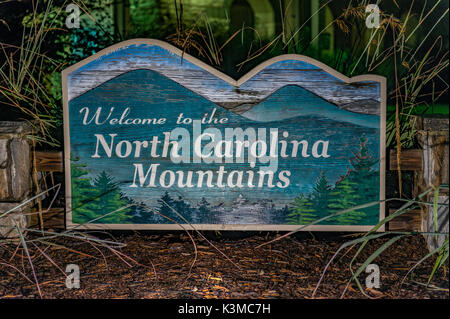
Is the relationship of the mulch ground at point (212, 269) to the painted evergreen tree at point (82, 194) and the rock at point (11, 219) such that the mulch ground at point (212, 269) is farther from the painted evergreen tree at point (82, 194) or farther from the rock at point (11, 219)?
the painted evergreen tree at point (82, 194)

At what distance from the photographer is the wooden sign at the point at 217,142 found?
111 inches

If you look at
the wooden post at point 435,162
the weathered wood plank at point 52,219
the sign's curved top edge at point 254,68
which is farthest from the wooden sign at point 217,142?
the wooden post at point 435,162

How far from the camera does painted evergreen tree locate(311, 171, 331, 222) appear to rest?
2.83 m

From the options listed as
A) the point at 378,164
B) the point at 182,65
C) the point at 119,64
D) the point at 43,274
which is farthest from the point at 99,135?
the point at 378,164

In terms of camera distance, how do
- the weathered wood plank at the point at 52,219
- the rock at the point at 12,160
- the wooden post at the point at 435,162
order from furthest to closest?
the weathered wood plank at the point at 52,219
the rock at the point at 12,160
the wooden post at the point at 435,162

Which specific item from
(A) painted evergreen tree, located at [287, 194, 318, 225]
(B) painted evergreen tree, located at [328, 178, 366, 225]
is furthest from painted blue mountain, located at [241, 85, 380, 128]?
(A) painted evergreen tree, located at [287, 194, 318, 225]

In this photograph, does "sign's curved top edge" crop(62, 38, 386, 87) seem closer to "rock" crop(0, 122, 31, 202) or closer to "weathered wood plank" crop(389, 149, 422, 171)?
"weathered wood plank" crop(389, 149, 422, 171)

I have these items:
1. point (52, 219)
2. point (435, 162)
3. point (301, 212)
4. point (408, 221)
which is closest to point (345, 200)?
point (301, 212)

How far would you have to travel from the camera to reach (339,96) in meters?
2.82

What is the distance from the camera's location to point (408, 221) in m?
2.88

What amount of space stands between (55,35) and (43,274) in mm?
2241

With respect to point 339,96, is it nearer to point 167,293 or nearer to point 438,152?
point 438,152

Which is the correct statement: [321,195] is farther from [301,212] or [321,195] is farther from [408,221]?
[408,221]

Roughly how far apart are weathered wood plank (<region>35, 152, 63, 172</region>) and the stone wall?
0.09 metres
